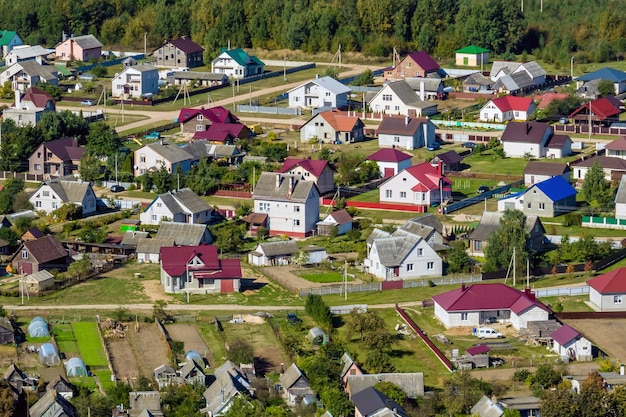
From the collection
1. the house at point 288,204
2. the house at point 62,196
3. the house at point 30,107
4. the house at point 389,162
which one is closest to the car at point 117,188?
the house at point 62,196

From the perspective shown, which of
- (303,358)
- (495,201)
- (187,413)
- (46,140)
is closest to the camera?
(187,413)

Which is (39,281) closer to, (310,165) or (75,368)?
(75,368)

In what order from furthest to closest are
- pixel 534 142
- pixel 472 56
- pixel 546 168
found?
pixel 472 56, pixel 534 142, pixel 546 168

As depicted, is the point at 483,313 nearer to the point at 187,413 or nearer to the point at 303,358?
the point at 303,358

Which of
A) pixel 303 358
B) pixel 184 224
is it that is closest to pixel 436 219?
pixel 184 224

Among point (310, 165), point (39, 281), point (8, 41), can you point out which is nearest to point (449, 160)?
point (310, 165)

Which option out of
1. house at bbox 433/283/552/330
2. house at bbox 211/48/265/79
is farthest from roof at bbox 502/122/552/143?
house at bbox 211/48/265/79
